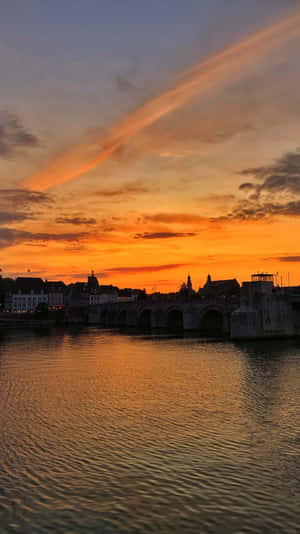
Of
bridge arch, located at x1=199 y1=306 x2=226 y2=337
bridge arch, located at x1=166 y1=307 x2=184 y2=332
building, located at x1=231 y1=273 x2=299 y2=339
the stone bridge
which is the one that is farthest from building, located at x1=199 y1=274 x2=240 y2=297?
building, located at x1=231 y1=273 x2=299 y2=339

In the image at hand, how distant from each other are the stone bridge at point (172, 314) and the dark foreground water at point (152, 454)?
2059 inches

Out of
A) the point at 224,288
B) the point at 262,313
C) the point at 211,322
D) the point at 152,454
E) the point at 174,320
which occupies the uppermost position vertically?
the point at 224,288

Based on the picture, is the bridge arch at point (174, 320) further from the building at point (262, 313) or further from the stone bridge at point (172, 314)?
the building at point (262, 313)

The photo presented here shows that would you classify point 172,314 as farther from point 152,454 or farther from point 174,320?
point 152,454

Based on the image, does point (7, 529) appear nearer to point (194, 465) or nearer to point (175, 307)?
point (194, 465)

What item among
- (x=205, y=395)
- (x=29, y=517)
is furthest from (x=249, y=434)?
(x=29, y=517)

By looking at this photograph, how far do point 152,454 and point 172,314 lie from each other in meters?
103

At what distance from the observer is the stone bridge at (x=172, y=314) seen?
91894mm

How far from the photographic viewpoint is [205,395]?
31031 millimetres

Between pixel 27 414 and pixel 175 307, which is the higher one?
pixel 175 307

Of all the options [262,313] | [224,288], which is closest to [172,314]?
[262,313]

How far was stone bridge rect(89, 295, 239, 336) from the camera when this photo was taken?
3618 inches

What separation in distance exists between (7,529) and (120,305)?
5440 inches

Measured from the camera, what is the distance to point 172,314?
12181 centimetres
